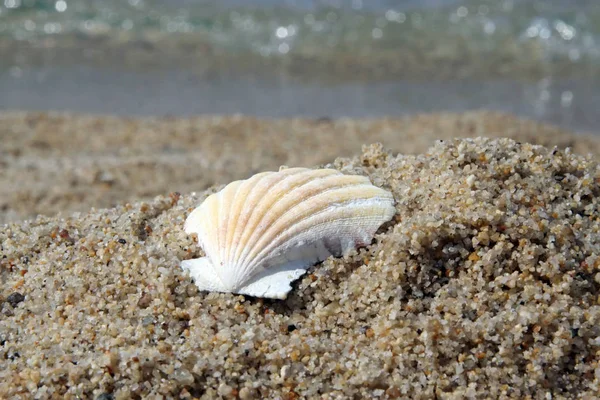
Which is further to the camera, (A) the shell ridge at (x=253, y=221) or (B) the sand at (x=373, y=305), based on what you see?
(A) the shell ridge at (x=253, y=221)

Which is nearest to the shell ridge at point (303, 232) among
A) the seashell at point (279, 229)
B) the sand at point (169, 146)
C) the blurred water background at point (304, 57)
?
the seashell at point (279, 229)

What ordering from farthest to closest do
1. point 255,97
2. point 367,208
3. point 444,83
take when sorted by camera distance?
point 444,83 → point 255,97 → point 367,208

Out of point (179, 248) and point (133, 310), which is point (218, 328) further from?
point (179, 248)

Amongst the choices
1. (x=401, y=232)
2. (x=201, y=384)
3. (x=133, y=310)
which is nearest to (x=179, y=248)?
(x=133, y=310)

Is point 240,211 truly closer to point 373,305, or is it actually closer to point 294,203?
point 294,203

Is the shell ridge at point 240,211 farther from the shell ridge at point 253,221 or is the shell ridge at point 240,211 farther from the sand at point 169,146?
the sand at point 169,146

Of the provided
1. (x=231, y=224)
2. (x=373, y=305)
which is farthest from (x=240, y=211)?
(x=373, y=305)
